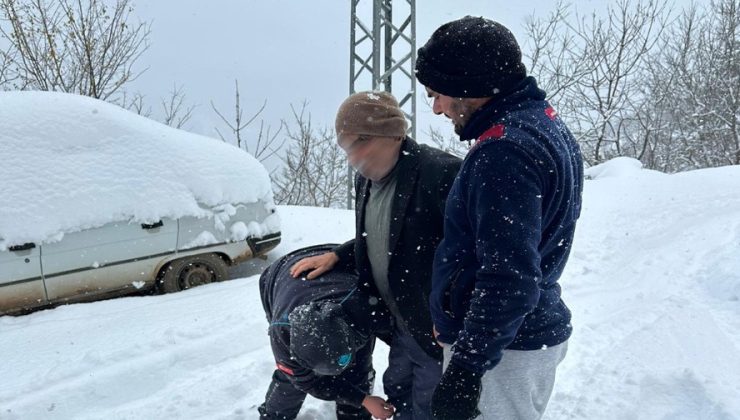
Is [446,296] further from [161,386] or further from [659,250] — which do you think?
[659,250]

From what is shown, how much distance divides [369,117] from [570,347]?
2.20m

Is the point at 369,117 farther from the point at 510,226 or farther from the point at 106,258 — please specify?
the point at 106,258

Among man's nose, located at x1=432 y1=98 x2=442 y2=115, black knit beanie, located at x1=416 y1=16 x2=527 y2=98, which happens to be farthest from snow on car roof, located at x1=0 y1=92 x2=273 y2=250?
black knit beanie, located at x1=416 y1=16 x2=527 y2=98

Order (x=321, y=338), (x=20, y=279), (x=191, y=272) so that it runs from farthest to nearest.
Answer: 1. (x=191, y=272)
2. (x=20, y=279)
3. (x=321, y=338)

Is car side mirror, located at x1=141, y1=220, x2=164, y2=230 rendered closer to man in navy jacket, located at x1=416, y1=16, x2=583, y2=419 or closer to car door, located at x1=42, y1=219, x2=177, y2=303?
car door, located at x1=42, y1=219, x2=177, y2=303

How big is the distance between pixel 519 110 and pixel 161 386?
8.95ft

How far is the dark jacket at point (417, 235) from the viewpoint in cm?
200

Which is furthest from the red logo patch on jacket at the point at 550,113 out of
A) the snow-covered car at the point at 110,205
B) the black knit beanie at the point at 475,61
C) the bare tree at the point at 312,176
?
the bare tree at the point at 312,176

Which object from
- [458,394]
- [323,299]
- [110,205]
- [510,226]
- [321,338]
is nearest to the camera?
[510,226]

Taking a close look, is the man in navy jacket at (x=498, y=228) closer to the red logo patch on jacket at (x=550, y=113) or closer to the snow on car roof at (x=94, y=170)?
the red logo patch on jacket at (x=550, y=113)

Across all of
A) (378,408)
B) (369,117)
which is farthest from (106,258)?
(369,117)

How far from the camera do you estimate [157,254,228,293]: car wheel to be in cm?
482

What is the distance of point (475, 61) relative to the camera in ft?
4.61

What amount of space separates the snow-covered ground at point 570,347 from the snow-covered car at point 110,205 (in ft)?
0.95
